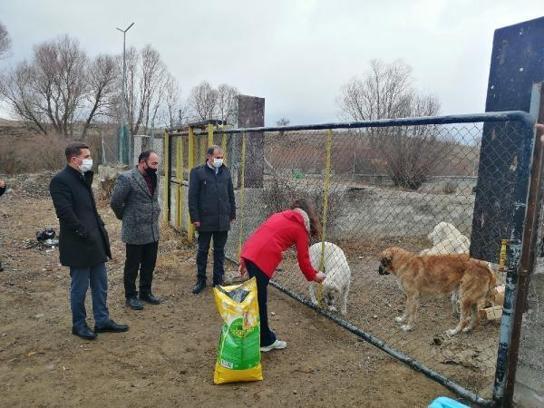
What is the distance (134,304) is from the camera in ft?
15.8

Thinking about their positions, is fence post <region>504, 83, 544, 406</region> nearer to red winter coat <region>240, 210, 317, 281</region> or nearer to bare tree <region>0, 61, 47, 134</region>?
red winter coat <region>240, 210, 317, 281</region>

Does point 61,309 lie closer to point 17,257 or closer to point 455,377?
point 17,257

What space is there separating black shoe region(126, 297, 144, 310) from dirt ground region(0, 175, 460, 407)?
7 centimetres

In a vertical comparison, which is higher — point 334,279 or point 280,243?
point 280,243

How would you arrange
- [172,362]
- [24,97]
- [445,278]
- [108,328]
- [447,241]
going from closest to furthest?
[172,362] < [108,328] < [445,278] < [447,241] < [24,97]

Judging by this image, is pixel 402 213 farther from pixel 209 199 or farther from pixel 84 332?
pixel 84 332

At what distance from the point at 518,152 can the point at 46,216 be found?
11214 millimetres

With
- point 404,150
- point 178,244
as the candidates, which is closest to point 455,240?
point 404,150

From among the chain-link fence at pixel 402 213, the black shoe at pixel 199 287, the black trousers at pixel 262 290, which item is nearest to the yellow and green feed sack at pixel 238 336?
the black trousers at pixel 262 290

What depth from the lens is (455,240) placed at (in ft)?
18.6

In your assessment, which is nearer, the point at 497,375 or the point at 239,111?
the point at 497,375

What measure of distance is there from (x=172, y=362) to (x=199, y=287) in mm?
1787

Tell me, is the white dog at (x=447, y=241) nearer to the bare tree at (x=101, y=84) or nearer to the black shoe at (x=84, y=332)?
the black shoe at (x=84, y=332)

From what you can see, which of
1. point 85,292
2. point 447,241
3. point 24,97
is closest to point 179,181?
point 85,292
